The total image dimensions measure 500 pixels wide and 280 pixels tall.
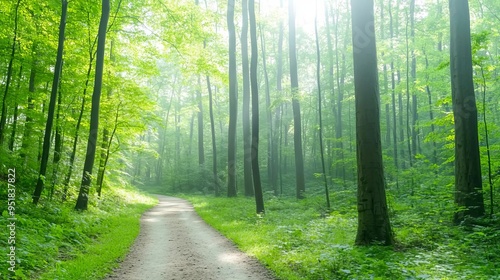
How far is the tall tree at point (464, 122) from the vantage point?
26.2 ft

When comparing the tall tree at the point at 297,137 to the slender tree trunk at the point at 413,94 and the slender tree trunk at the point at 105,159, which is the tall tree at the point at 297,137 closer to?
the slender tree trunk at the point at 413,94

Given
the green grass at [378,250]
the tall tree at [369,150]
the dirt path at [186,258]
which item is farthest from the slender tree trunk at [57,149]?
the tall tree at [369,150]

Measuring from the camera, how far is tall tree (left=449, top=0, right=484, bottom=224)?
8000mm

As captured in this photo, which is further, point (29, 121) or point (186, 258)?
point (29, 121)

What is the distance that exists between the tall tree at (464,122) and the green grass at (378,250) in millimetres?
770

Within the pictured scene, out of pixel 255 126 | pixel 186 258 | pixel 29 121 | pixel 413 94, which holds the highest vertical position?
pixel 413 94

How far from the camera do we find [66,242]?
25.4ft

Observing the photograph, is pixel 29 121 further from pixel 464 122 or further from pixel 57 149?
pixel 464 122

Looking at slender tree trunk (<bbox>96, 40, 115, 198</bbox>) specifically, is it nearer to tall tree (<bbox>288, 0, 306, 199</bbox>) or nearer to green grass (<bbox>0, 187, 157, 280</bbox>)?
green grass (<bbox>0, 187, 157, 280</bbox>)

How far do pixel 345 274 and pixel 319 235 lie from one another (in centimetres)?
301

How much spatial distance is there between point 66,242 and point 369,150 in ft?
23.7

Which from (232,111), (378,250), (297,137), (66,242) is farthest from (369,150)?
(232,111)

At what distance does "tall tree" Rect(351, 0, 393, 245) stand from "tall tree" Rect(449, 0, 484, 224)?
273 cm

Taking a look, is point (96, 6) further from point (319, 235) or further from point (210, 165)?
point (210, 165)
